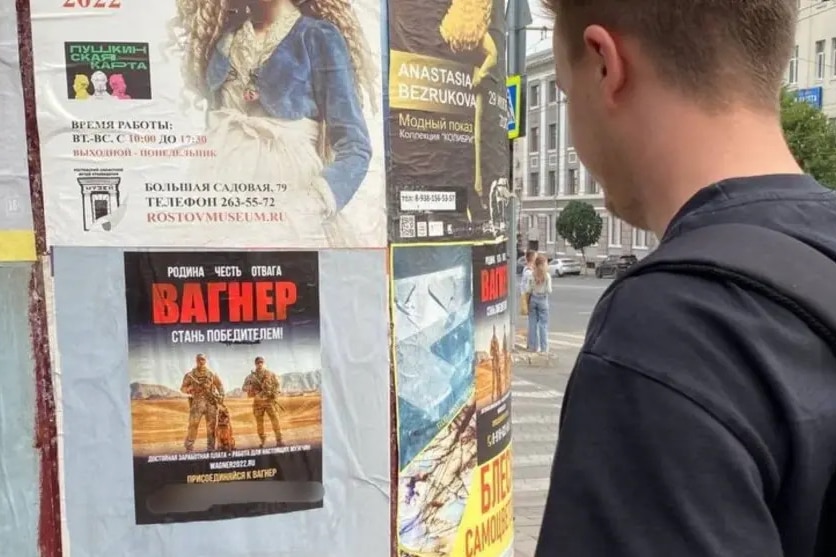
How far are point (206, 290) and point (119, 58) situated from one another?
72 centimetres

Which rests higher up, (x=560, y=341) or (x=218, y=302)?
(x=218, y=302)

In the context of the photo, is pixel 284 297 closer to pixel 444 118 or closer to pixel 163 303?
pixel 163 303

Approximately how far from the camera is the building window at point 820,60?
1759 inches

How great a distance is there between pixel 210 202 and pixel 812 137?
36.7 m

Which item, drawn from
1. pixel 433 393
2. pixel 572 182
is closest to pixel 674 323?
pixel 433 393

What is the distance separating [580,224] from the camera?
60.3 meters

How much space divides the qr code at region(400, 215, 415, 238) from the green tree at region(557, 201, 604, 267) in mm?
→ 58702

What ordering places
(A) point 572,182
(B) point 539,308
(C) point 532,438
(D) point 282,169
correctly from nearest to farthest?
(D) point 282,169 < (C) point 532,438 < (B) point 539,308 < (A) point 572,182

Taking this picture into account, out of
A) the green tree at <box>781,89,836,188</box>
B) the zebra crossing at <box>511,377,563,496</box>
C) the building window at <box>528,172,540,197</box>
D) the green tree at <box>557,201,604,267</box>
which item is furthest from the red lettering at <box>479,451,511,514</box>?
the building window at <box>528,172,540,197</box>

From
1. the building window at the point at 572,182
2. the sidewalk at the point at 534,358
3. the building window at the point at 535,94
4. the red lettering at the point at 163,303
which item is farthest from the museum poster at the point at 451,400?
the building window at the point at 535,94

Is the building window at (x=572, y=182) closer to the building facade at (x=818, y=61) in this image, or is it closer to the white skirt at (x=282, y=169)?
the building facade at (x=818, y=61)

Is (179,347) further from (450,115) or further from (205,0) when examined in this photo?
(450,115)

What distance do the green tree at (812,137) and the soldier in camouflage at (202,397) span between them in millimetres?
35141

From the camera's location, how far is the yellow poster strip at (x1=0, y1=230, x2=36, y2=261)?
2.37 meters
